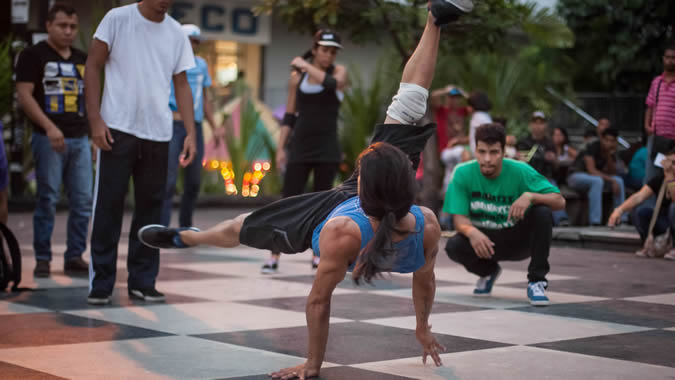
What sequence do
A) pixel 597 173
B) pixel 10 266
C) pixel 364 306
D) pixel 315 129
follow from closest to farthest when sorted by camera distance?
pixel 364 306 → pixel 10 266 → pixel 315 129 → pixel 597 173

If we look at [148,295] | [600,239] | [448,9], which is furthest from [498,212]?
[600,239]

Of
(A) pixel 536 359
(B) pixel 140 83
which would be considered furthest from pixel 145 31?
(A) pixel 536 359

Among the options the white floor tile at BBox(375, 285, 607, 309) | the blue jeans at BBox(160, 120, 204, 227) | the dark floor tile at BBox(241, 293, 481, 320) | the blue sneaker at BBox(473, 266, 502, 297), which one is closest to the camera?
the dark floor tile at BBox(241, 293, 481, 320)

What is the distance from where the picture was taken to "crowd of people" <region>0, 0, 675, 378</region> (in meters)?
3.71

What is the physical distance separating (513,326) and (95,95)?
259 cm

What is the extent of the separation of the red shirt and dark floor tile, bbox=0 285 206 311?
7871 millimetres

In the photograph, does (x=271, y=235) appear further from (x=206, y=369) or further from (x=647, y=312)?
(x=647, y=312)

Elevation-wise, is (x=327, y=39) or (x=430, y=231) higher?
(x=327, y=39)

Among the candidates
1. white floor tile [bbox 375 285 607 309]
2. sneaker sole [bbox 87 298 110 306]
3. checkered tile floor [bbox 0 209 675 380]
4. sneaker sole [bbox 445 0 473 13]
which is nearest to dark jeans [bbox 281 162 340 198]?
checkered tile floor [bbox 0 209 675 380]

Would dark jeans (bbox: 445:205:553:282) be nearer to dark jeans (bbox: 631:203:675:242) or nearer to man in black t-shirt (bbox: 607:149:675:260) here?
man in black t-shirt (bbox: 607:149:675:260)

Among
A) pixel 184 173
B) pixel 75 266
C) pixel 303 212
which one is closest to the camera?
pixel 303 212

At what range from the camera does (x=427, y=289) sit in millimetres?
4027

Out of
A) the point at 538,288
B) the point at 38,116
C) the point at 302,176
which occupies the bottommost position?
the point at 538,288

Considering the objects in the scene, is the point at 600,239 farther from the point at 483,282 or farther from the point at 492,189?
the point at 492,189
